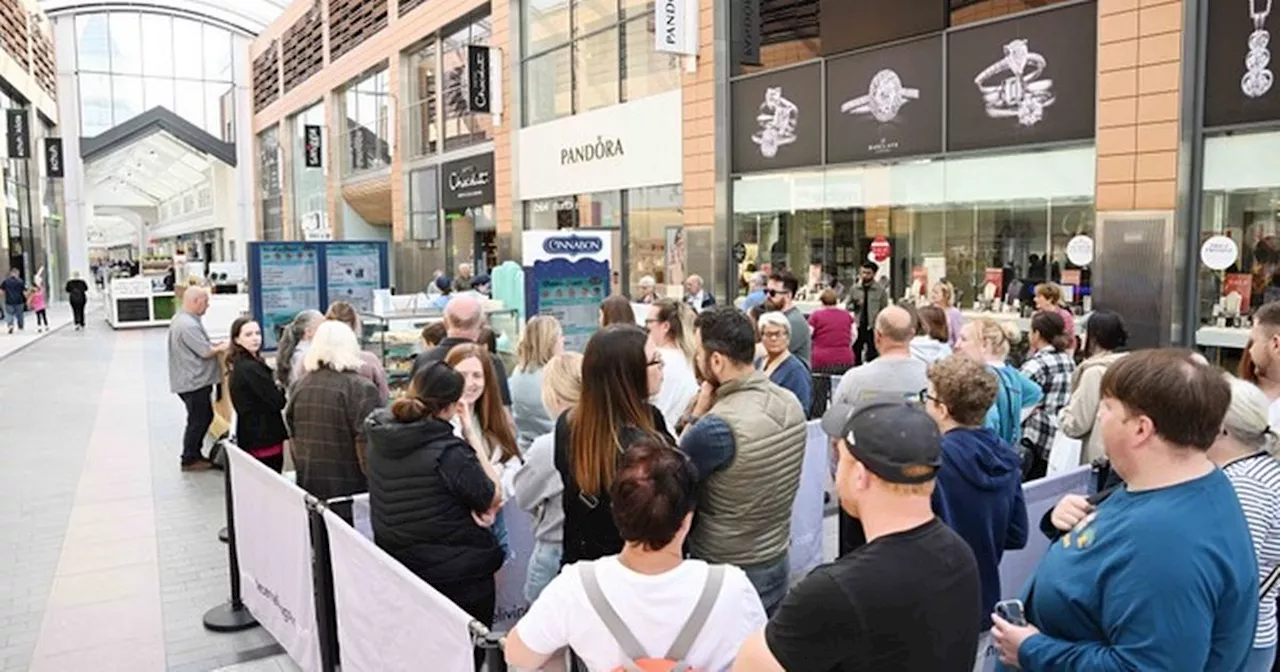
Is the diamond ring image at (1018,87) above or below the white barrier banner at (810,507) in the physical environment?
above

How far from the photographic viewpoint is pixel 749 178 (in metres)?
→ 14.8

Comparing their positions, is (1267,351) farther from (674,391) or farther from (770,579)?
(674,391)

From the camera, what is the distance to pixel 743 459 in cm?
311

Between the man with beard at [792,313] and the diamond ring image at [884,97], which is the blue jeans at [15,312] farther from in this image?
the man with beard at [792,313]

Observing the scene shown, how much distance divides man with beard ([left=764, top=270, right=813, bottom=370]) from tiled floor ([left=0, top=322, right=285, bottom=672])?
4647mm

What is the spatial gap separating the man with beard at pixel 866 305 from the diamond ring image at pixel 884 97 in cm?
209

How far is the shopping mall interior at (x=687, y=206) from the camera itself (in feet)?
23.9

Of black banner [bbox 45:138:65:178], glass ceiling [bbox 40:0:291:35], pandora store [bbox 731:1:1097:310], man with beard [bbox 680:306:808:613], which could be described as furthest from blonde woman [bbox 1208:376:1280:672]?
black banner [bbox 45:138:65:178]

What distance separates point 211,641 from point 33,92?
3885cm

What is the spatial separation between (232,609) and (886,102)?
402 inches

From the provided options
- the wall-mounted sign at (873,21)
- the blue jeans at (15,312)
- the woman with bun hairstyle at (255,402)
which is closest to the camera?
the woman with bun hairstyle at (255,402)

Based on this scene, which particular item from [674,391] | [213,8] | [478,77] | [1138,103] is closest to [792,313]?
[674,391]

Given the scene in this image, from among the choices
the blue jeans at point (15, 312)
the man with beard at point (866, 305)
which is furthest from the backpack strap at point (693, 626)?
the blue jeans at point (15, 312)

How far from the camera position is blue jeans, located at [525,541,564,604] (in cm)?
331
